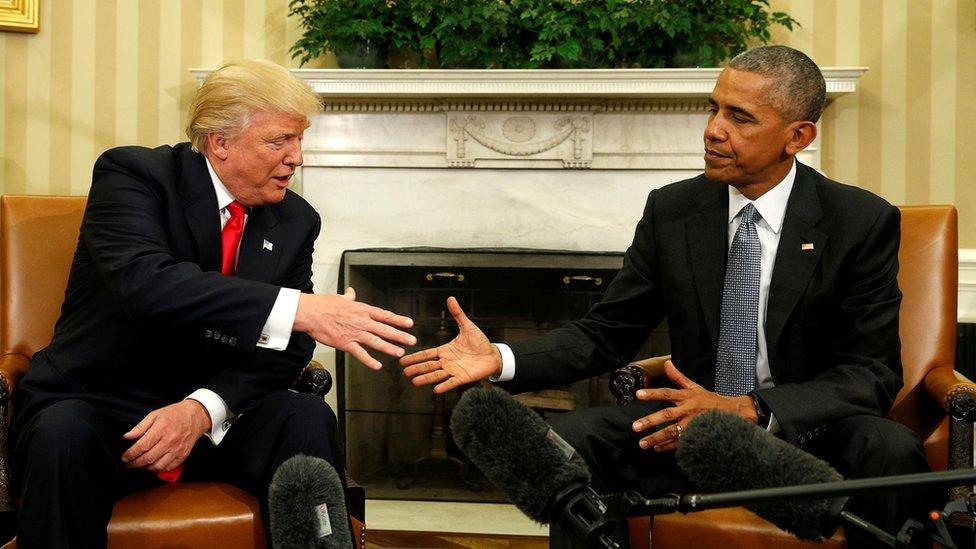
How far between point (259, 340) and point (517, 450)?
1.08 metres

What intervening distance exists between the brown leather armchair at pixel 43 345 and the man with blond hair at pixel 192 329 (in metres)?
0.05

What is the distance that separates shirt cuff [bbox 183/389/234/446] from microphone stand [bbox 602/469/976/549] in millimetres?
1350

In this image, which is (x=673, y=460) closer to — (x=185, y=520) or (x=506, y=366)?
(x=506, y=366)

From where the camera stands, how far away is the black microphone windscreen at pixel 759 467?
99cm

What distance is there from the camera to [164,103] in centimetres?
396

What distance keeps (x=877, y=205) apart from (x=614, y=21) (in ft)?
5.11

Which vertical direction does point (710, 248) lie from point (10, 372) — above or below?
above

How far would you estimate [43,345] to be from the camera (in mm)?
2443

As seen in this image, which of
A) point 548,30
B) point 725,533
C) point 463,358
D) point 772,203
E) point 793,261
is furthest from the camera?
point 548,30

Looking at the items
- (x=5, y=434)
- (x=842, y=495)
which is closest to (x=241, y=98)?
(x=5, y=434)

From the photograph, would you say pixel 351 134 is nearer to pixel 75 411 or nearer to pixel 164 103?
pixel 164 103

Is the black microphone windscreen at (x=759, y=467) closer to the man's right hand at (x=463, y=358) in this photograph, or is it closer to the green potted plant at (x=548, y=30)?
the man's right hand at (x=463, y=358)

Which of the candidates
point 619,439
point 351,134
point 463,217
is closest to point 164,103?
point 351,134

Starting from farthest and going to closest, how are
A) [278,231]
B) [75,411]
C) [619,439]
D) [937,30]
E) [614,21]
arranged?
1. [937,30]
2. [614,21]
3. [278,231]
4. [619,439]
5. [75,411]
